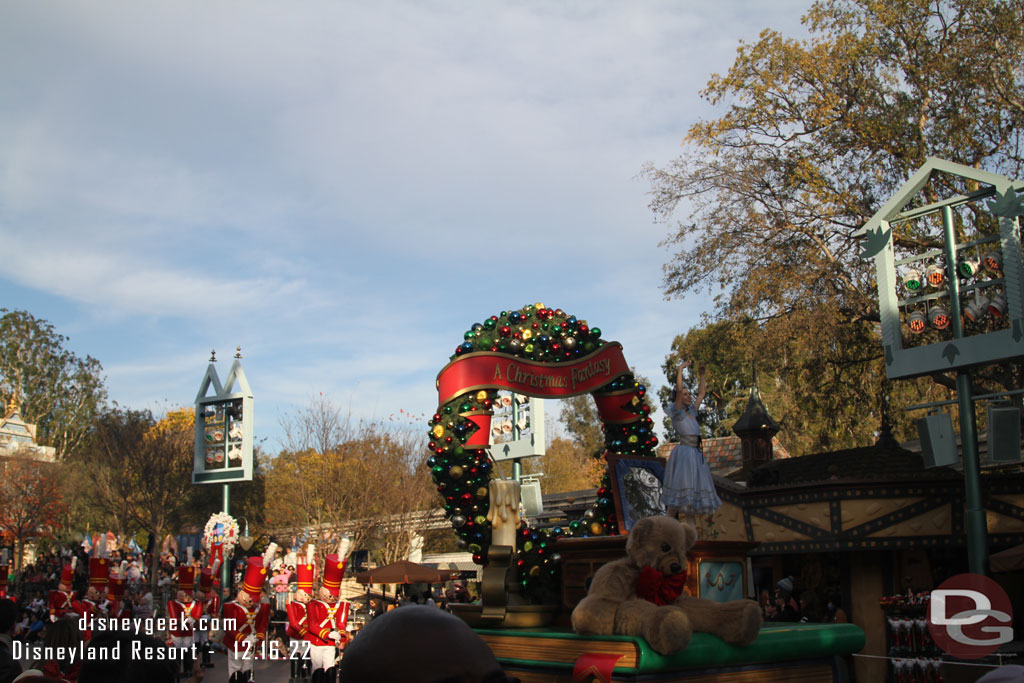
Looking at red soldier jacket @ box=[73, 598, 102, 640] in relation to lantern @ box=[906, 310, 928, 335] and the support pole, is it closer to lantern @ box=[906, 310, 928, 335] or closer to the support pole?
the support pole

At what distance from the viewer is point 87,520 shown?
45281mm

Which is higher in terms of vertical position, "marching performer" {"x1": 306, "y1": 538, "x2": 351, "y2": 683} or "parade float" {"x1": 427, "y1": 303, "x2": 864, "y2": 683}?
"parade float" {"x1": 427, "y1": 303, "x2": 864, "y2": 683}

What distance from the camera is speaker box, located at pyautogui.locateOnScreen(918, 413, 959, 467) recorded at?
47.4ft

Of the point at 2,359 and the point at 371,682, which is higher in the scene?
the point at 2,359

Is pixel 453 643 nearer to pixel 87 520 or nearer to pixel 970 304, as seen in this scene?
pixel 970 304

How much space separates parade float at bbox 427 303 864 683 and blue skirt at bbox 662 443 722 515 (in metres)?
0.66

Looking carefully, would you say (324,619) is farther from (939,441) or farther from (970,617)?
(939,441)

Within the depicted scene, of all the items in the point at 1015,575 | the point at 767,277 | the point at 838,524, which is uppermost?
the point at 767,277

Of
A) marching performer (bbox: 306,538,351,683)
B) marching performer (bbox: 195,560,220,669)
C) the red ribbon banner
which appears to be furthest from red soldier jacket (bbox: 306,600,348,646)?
marching performer (bbox: 195,560,220,669)

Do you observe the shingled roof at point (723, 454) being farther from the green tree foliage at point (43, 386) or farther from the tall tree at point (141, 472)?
the green tree foliage at point (43, 386)

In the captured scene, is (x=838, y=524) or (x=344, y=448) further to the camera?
(x=344, y=448)

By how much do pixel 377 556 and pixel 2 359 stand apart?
109 feet

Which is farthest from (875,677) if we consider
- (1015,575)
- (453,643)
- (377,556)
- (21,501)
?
(21,501)

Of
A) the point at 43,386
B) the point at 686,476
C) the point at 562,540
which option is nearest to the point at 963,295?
the point at 686,476
